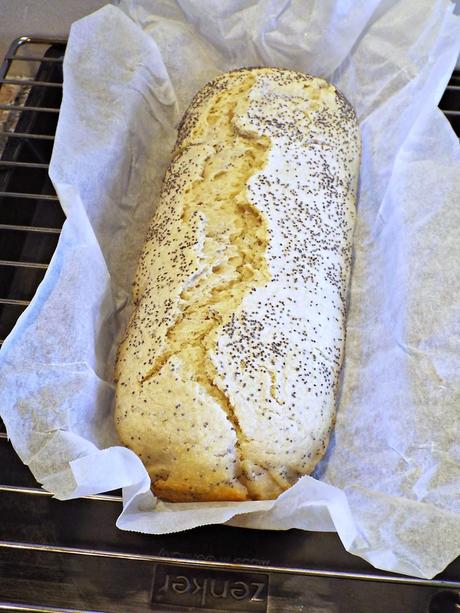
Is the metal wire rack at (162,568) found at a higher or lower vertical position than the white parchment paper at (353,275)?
lower

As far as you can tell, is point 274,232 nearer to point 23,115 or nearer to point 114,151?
point 114,151

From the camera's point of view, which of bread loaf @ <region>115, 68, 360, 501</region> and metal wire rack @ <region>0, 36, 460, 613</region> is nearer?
metal wire rack @ <region>0, 36, 460, 613</region>

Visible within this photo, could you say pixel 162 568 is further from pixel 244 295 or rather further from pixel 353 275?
pixel 353 275

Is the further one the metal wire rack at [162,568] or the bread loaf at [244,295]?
the bread loaf at [244,295]

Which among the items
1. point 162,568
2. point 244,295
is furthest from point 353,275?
point 162,568

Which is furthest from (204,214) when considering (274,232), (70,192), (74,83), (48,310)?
(74,83)
